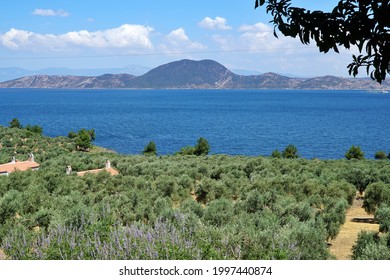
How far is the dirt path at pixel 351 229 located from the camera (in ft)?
34.8

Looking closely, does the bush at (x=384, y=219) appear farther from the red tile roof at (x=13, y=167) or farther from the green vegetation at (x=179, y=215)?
the red tile roof at (x=13, y=167)

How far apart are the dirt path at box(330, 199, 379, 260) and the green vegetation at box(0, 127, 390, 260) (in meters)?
0.42

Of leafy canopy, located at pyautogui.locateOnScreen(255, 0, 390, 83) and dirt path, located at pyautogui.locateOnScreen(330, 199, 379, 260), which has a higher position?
leafy canopy, located at pyautogui.locateOnScreen(255, 0, 390, 83)

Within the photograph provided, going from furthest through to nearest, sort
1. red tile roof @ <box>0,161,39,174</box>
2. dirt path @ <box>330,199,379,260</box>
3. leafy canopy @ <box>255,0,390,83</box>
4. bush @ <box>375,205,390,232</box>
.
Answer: red tile roof @ <box>0,161,39,174</box>
bush @ <box>375,205,390,232</box>
dirt path @ <box>330,199,379,260</box>
leafy canopy @ <box>255,0,390,83</box>

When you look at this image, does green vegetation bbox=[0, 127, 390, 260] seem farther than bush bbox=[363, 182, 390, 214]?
No

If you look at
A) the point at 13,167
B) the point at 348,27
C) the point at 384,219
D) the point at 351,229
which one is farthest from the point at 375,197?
the point at 13,167

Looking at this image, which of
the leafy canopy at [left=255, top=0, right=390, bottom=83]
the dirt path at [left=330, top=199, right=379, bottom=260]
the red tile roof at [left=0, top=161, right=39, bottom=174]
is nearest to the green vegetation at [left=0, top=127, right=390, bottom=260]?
the dirt path at [left=330, top=199, right=379, bottom=260]

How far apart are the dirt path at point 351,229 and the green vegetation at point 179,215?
0.42 metres

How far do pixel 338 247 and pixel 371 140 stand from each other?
283ft

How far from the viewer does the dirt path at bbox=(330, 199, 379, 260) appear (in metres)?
10.6

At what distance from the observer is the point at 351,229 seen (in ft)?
43.8

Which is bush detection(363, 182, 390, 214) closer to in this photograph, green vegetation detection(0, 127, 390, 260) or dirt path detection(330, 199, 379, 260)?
green vegetation detection(0, 127, 390, 260)

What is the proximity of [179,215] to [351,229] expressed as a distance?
6857 mm
